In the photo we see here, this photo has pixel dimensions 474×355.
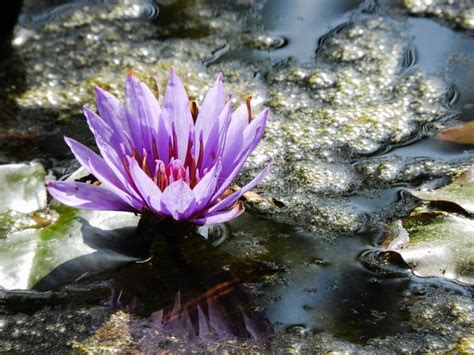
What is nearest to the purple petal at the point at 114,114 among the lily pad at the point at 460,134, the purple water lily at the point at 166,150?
the purple water lily at the point at 166,150

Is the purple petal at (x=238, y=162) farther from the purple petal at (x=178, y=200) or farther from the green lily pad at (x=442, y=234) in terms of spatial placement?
the green lily pad at (x=442, y=234)

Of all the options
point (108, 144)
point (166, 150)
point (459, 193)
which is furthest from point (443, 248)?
point (108, 144)

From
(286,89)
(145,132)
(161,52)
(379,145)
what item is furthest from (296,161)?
(161,52)

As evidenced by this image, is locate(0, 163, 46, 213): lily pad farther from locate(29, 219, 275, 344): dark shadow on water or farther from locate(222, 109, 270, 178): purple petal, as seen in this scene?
locate(222, 109, 270, 178): purple petal

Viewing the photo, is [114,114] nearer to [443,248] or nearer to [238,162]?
[238,162]

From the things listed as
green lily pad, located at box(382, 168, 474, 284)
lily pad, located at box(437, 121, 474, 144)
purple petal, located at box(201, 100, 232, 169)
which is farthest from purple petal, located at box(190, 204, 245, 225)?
lily pad, located at box(437, 121, 474, 144)
